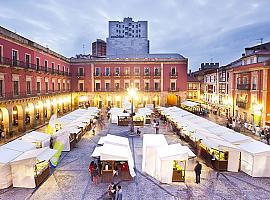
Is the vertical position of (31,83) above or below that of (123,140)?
above

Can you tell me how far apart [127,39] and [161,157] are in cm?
4954

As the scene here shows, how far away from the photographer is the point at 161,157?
11414 mm

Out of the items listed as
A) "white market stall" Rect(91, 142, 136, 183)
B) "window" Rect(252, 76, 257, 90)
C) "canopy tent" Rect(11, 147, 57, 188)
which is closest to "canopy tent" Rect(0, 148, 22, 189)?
"canopy tent" Rect(11, 147, 57, 188)

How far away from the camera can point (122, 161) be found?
12023 millimetres

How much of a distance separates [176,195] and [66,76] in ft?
114

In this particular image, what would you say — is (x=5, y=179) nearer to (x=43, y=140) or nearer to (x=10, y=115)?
(x=43, y=140)

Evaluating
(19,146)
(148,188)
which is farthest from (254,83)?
(19,146)

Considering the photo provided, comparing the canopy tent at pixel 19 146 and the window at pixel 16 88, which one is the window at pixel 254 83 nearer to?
the canopy tent at pixel 19 146

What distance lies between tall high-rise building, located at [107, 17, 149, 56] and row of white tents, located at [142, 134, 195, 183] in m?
45.7

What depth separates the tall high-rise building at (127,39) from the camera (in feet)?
189

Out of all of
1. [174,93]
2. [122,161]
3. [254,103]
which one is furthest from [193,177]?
[174,93]

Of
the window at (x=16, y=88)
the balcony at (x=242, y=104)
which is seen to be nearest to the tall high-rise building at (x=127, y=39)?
the balcony at (x=242, y=104)

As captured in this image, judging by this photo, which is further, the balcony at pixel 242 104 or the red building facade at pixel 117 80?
the red building facade at pixel 117 80

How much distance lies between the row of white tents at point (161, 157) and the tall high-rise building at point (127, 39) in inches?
1800
